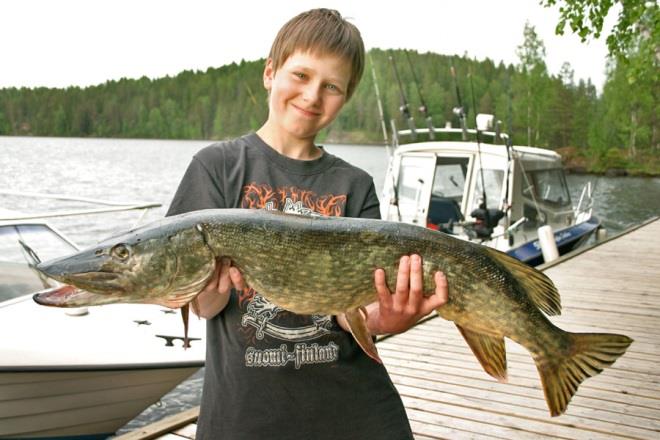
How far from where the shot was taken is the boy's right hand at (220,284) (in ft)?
5.17

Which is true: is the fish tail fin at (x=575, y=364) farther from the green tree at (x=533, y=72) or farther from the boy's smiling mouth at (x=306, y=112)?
the green tree at (x=533, y=72)

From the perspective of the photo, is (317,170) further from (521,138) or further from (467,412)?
(521,138)

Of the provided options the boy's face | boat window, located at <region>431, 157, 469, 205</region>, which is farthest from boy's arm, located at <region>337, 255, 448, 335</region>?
boat window, located at <region>431, 157, 469, 205</region>

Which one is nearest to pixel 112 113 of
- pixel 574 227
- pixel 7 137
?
pixel 7 137

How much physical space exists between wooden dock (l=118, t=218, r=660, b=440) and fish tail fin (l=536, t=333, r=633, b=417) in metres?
1.83

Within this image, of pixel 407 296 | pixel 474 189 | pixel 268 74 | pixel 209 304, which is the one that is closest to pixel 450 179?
pixel 474 189

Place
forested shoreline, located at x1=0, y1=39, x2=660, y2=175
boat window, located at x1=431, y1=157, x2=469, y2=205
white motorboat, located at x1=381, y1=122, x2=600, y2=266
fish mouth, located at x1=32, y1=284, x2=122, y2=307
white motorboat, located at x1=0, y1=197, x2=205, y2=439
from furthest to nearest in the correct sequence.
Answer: forested shoreline, located at x1=0, y1=39, x2=660, y2=175 < boat window, located at x1=431, y1=157, x2=469, y2=205 < white motorboat, located at x1=381, y1=122, x2=600, y2=266 < white motorboat, located at x1=0, y1=197, x2=205, y2=439 < fish mouth, located at x1=32, y1=284, x2=122, y2=307

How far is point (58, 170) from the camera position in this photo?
4391cm

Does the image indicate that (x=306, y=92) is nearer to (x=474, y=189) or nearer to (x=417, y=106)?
(x=474, y=189)

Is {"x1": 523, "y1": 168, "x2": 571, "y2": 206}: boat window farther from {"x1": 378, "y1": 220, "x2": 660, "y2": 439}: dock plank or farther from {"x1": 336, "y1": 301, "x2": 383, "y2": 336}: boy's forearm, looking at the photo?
{"x1": 336, "y1": 301, "x2": 383, "y2": 336}: boy's forearm

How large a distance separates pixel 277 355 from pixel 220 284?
0.86 feet

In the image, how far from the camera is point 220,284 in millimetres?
1588

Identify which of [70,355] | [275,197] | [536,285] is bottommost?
[70,355]

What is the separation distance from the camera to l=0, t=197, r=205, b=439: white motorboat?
3.96 metres
